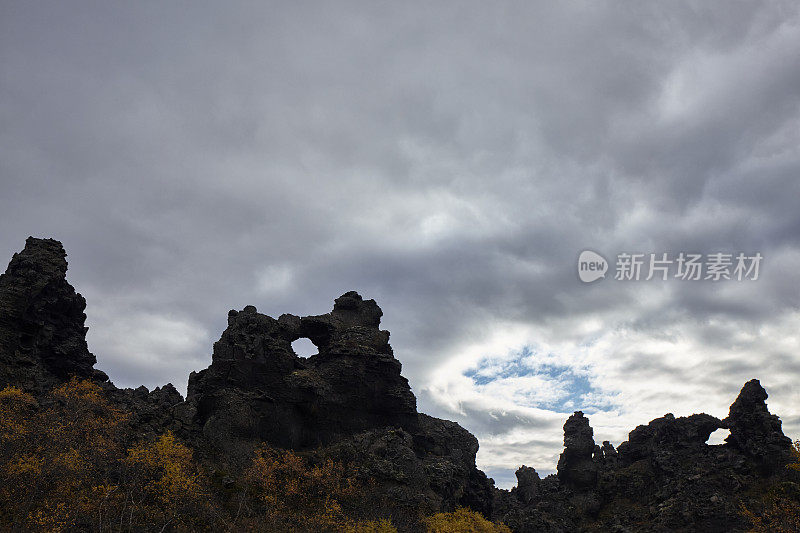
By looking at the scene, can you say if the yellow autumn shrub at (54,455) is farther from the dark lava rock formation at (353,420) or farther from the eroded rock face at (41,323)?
the dark lava rock formation at (353,420)

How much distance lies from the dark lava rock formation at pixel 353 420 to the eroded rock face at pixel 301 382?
0.69 ft

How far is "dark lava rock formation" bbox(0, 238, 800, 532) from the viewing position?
225ft

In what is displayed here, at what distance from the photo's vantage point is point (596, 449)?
108250mm

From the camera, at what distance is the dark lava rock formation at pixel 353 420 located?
68.6 metres

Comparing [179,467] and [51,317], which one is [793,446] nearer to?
[179,467]

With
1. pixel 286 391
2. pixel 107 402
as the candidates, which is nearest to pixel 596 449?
pixel 286 391

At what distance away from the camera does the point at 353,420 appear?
82.7 meters

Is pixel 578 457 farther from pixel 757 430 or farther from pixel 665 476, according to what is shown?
pixel 757 430

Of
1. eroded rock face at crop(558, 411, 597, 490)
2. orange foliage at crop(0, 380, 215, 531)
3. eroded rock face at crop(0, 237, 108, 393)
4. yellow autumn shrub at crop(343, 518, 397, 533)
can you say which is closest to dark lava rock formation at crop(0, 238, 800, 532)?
eroded rock face at crop(0, 237, 108, 393)

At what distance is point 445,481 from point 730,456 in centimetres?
5701

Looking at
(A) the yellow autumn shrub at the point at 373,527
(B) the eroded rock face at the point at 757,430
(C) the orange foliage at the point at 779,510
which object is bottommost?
(A) the yellow autumn shrub at the point at 373,527

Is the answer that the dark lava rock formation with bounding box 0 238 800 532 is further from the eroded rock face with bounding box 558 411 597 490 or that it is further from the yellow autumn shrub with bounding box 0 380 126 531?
the yellow autumn shrub with bounding box 0 380 126 531

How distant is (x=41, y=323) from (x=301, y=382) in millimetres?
41592

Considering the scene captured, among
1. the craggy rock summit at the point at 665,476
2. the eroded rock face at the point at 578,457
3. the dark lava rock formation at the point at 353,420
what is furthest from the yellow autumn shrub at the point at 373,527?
the eroded rock face at the point at 578,457
